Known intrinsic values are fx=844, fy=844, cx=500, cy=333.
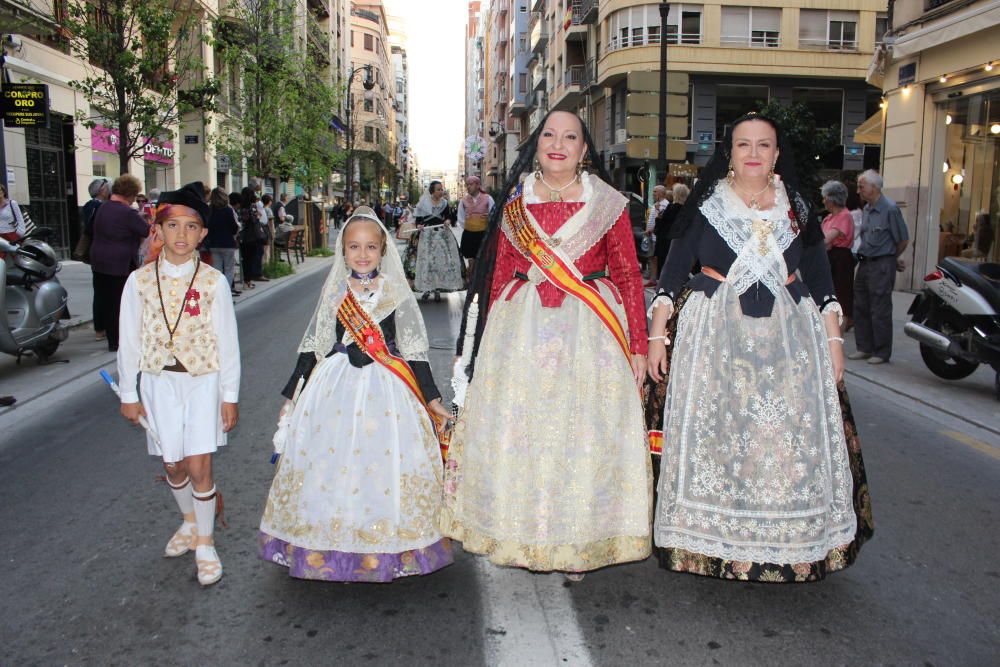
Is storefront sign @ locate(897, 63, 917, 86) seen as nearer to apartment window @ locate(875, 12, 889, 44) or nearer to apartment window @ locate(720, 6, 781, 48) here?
apartment window @ locate(720, 6, 781, 48)

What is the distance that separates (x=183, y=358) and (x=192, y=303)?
24cm

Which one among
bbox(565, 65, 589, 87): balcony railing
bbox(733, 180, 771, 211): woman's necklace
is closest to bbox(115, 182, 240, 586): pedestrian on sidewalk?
bbox(733, 180, 771, 211): woman's necklace

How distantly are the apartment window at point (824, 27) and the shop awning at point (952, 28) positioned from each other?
73.2 ft

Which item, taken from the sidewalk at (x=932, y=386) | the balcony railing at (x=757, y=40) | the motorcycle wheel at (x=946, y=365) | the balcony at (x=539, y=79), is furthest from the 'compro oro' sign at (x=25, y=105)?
the balcony at (x=539, y=79)

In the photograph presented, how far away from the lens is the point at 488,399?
11.3ft

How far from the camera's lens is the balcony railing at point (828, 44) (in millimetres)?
35188

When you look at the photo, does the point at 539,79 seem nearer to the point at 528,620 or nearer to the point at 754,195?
the point at 754,195

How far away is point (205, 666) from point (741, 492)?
6.90 feet

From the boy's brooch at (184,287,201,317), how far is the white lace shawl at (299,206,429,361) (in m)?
0.47

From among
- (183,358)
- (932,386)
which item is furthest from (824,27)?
(183,358)

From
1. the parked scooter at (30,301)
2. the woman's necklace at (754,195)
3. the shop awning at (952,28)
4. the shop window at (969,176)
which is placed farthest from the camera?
the shop window at (969,176)

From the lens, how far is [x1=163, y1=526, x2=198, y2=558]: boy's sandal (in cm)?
389

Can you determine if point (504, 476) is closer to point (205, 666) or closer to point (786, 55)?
point (205, 666)

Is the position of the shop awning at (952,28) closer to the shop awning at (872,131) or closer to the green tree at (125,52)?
Result: the shop awning at (872,131)
